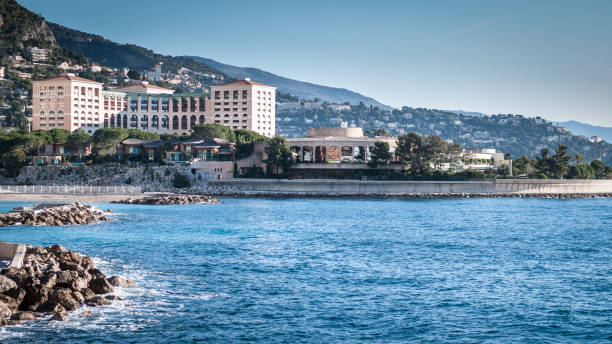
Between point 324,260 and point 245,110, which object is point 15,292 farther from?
point 245,110

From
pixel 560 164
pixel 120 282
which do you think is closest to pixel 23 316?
pixel 120 282

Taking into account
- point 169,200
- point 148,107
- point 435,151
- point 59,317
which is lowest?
point 59,317

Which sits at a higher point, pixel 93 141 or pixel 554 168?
pixel 93 141

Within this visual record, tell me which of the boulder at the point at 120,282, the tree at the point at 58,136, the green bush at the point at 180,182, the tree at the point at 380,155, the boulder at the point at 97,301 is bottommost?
the boulder at the point at 97,301

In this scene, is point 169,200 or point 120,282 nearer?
point 120,282

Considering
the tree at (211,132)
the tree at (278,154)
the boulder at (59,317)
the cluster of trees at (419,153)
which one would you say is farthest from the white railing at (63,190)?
the boulder at (59,317)

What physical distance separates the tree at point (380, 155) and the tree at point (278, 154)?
14.5 metres

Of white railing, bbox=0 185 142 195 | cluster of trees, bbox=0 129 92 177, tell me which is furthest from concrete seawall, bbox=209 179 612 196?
cluster of trees, bbox=0 129 92 177

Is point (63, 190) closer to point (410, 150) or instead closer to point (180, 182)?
point (180, 182)

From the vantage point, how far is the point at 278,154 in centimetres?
12012

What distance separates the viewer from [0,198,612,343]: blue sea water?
2579 cm

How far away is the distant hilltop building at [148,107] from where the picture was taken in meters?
169

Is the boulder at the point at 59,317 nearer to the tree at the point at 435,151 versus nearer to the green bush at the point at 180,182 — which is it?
the green bush at the point at 180,182

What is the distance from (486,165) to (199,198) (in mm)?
66567
